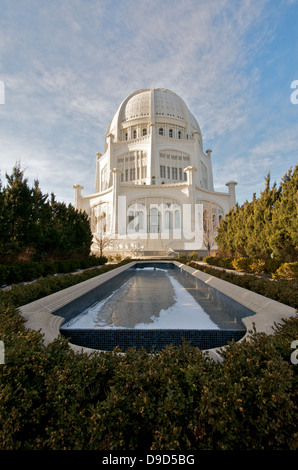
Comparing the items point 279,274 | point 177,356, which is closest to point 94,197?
point 279,274

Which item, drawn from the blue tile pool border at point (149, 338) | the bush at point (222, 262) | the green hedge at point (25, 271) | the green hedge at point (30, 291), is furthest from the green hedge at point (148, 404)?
the bush at point (222, 262)

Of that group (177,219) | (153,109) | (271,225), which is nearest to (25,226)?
(271,225)

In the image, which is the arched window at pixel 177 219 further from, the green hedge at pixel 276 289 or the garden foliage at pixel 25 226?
the green hedge at pixel 276 289

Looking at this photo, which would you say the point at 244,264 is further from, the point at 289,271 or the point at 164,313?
the point at 164,313

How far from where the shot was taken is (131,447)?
1438mm

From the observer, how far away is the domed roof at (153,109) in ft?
141

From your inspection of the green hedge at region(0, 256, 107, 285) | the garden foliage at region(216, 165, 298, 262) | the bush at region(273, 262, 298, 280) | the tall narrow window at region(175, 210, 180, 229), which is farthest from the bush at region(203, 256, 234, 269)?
the tall narrow window at region(175, 210, 180, 229)

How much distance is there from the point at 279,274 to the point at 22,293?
828cm

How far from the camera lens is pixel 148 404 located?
1551 millimetres

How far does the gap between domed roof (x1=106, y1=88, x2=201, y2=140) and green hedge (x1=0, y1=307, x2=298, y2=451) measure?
1783 inches

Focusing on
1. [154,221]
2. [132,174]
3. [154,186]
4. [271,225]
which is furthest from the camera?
[132,174]

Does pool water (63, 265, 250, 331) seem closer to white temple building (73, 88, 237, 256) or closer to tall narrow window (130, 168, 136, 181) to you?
white temple building (73, 88, 237, 256)

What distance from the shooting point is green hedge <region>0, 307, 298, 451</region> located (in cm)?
145

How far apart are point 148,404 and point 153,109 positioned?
47.3 metres
